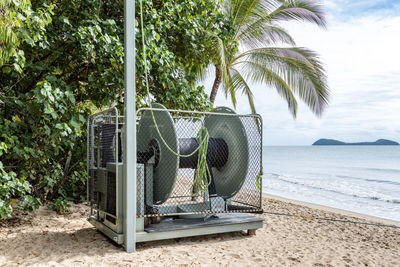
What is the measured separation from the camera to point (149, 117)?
16.6 feet

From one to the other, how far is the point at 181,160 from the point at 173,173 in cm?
49

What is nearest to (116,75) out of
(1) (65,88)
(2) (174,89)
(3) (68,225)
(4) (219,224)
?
(1) (65,88)

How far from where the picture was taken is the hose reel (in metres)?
4.60

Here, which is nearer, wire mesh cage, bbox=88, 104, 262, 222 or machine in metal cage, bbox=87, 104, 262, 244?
machine in metal cage, bbox=87, 104, 262, 244

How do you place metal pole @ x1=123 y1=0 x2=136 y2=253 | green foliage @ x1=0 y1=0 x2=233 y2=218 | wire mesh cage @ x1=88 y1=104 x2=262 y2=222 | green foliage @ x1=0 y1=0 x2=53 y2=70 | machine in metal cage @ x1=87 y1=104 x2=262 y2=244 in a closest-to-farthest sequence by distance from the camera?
1. green foliage @ x1=0 y1=0 x2=53 y2=70
2. metal pole @ x1=123 y1=0 x2=136 y2=253
3. machine in metal cage @ x1=87 y1=104 x2=262 y2=244
4. wire mesh cage @ x1=88 y1=104 x2=262 y2=222
5. green foliage @ x1=0 y1=0 x2=233 y2=218

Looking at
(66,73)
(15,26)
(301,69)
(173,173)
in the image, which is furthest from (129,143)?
(301,69)

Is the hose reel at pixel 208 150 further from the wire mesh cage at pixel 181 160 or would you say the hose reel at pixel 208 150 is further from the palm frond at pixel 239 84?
the palm frond at pixel 239 84

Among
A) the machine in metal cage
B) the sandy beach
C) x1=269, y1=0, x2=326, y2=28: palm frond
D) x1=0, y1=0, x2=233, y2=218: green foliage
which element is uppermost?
x1=269, y1=0, x2=326, y2=28: palm frond

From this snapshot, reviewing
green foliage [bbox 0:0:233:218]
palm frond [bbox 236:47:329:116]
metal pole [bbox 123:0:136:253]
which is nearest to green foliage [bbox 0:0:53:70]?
green foliage [bbox 0:0:233:218]

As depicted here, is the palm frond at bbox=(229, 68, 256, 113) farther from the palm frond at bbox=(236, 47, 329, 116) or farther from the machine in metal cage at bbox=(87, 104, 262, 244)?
the machine in metal cage at bbox=(87, 104, 262, 244)

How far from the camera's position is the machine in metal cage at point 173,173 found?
14.2 ft

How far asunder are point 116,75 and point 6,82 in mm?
1851

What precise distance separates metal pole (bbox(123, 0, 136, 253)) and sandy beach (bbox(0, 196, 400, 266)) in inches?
11.8

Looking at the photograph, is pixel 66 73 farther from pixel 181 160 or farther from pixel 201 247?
pixel 201 247
